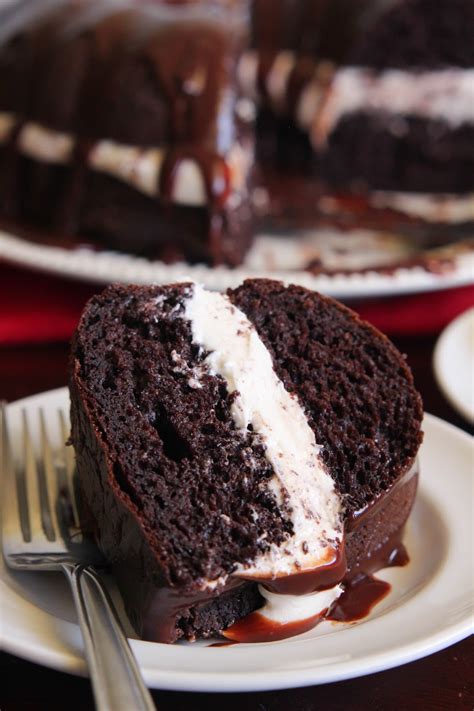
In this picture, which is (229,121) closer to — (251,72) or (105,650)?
(251,72)

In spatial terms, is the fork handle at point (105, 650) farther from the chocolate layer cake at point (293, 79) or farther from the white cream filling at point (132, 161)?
the chocolate layer cake at point (293, 79)

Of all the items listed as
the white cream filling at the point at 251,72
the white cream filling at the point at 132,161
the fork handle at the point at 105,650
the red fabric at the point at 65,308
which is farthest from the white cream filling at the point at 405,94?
the fork handle at the point at 105,650

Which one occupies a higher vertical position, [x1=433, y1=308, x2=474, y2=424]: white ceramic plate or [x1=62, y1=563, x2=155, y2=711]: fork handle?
[x1=62, y1=563, x2=155, y2=711]: fork handle

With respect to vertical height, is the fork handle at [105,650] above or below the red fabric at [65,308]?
above

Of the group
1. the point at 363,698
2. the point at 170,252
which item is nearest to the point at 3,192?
the point at 170,252

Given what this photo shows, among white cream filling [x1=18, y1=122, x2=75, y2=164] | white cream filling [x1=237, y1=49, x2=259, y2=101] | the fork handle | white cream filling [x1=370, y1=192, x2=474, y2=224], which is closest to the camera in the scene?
the fork handle

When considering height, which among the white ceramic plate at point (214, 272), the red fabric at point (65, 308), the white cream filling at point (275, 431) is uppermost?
the white cream filling at point (275, 431)

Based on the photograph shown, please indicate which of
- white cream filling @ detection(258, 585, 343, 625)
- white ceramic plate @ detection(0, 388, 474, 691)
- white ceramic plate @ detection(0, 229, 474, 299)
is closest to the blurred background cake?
white ceramic plate @ detection(0, 229, 474, 299)

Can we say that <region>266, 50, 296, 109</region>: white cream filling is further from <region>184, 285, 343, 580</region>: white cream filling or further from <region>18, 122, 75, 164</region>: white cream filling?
<region>184, 285, 343, 580</region>: white cream filling

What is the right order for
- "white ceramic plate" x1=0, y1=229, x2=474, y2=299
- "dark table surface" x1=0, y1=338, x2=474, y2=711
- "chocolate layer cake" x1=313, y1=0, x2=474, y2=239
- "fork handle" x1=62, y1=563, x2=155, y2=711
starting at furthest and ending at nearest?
"chocolate layer cake" x1=313, y1=0, x2=474, y2=239 → "white ceramic plate" x1=0, y1=229, x2=474, y2=299 → "dark table surface" x1=0, y1=338, x2=474, y2=711 → "fork handle" x1=62, y1=563, x2=155, y2=711
